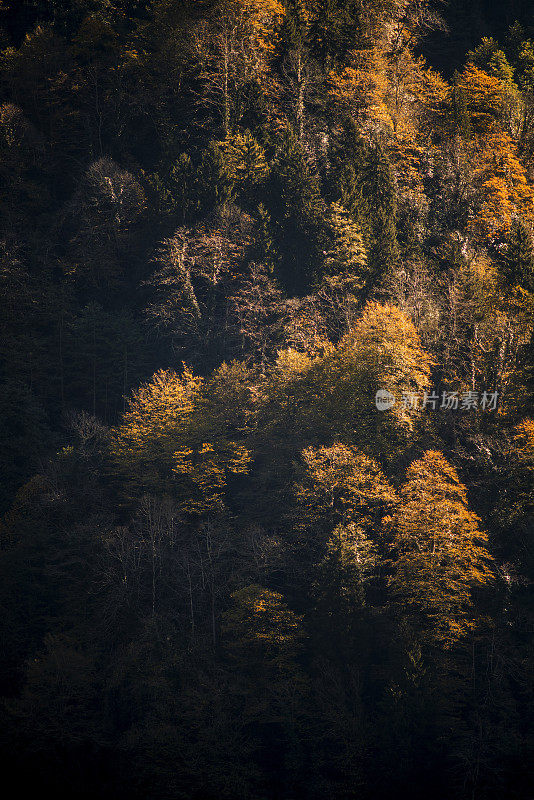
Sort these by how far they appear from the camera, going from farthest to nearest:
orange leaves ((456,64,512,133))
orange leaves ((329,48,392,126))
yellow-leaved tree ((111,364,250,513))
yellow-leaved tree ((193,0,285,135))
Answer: orange leaves ((456,64,512,133)) → orange leaves ((329,48,392,126)) → yellow-leaved tree ((193,0,285,135)) → yellow-leaved tree ((111,364,250,513))

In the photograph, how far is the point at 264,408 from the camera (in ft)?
169

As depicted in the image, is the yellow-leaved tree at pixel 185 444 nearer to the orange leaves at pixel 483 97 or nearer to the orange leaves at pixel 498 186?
the orange leaves at pixel 498 186

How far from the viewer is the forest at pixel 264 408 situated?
149 feet

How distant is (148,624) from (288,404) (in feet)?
40.8

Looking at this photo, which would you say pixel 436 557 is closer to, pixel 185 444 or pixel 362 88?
pixel 185 444

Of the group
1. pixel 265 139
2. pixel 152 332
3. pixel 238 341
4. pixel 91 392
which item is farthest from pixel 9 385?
pixel 265 139

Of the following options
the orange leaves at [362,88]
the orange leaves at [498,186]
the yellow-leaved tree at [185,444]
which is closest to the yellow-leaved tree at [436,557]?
the yellow-leaved tree at [185,444]

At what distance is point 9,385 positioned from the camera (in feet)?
187

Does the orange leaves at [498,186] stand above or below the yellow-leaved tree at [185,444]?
above

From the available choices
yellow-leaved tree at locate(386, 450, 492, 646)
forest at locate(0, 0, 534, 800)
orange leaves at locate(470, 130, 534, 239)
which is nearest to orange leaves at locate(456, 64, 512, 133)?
forest at locate(0, 0, 534, 800)

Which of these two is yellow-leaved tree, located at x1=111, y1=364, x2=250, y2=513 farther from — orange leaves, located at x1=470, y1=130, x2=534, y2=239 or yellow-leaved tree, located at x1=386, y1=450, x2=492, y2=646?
orange leaves, located at x1=470, y1=130, x2=534, y2=239

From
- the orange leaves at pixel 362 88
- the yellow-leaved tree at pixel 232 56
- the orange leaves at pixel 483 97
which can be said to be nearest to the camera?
the yellow-leaved tree at pixel 232 56

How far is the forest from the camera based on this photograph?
4528cm

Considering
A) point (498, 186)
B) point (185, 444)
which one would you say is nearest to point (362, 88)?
point (498, 186)
